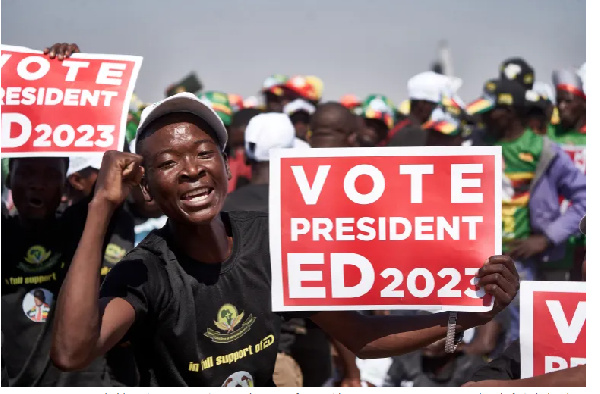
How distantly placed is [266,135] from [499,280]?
2791 millimetres

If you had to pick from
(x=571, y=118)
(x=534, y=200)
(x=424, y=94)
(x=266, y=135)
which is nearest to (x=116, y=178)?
(x=266, y=135)

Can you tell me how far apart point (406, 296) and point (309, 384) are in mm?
2332

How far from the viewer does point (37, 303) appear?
5500mm

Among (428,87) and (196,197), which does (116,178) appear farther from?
(428,87)

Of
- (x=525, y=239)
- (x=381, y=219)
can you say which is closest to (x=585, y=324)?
(x=381, y=219)

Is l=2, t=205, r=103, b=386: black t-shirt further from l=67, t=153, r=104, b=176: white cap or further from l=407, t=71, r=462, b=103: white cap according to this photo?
l=407, t=71, r=462, b=103: white cap

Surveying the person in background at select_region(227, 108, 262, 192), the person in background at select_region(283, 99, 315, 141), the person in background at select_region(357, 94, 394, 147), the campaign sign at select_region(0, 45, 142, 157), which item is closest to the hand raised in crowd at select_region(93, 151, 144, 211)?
the campaign sign at select_region(0, 45, 142, 157)

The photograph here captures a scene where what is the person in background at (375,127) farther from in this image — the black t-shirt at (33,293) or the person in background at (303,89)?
the black t-shirt at (33,293)

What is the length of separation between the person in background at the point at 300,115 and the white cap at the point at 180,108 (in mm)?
6591

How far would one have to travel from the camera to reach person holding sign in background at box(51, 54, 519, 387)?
3.83 m

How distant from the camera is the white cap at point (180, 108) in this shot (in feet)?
13.2

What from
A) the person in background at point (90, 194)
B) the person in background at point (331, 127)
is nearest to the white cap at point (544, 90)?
the person in background at point (331, 127)

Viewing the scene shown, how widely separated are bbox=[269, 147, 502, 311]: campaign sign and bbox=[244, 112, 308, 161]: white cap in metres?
2.24
